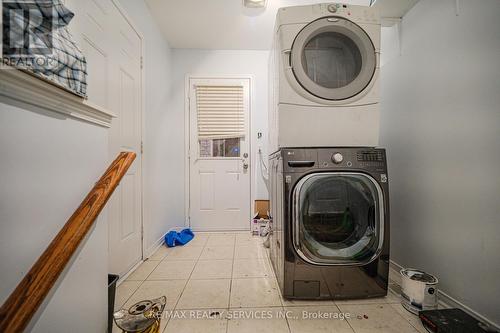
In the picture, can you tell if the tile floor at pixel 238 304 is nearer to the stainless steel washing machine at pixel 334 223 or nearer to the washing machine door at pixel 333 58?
the stainless steel washing machine at pixel 334 223

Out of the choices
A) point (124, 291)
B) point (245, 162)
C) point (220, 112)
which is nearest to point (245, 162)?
point (245, 162)

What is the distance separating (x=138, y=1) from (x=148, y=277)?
240cm

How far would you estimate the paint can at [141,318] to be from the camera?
804mm

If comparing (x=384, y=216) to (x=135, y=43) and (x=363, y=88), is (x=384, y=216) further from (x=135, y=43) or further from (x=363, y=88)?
(x=135, y=43)

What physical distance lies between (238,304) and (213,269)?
1.70 ft

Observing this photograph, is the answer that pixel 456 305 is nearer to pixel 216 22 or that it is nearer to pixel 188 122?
pixel 188 122

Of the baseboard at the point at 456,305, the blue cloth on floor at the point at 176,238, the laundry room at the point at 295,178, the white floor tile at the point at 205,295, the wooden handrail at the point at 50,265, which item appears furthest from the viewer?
the blue cloth on floor at the point at 176,238

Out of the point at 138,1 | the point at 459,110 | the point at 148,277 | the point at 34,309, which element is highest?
the point at 138,1

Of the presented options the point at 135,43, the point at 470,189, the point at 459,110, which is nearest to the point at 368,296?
the point at 470,189

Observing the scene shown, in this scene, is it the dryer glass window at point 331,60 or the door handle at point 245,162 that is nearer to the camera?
the dryer glass window at point 331,60

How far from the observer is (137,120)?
1869 mm

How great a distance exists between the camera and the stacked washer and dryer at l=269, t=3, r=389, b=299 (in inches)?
49.9
